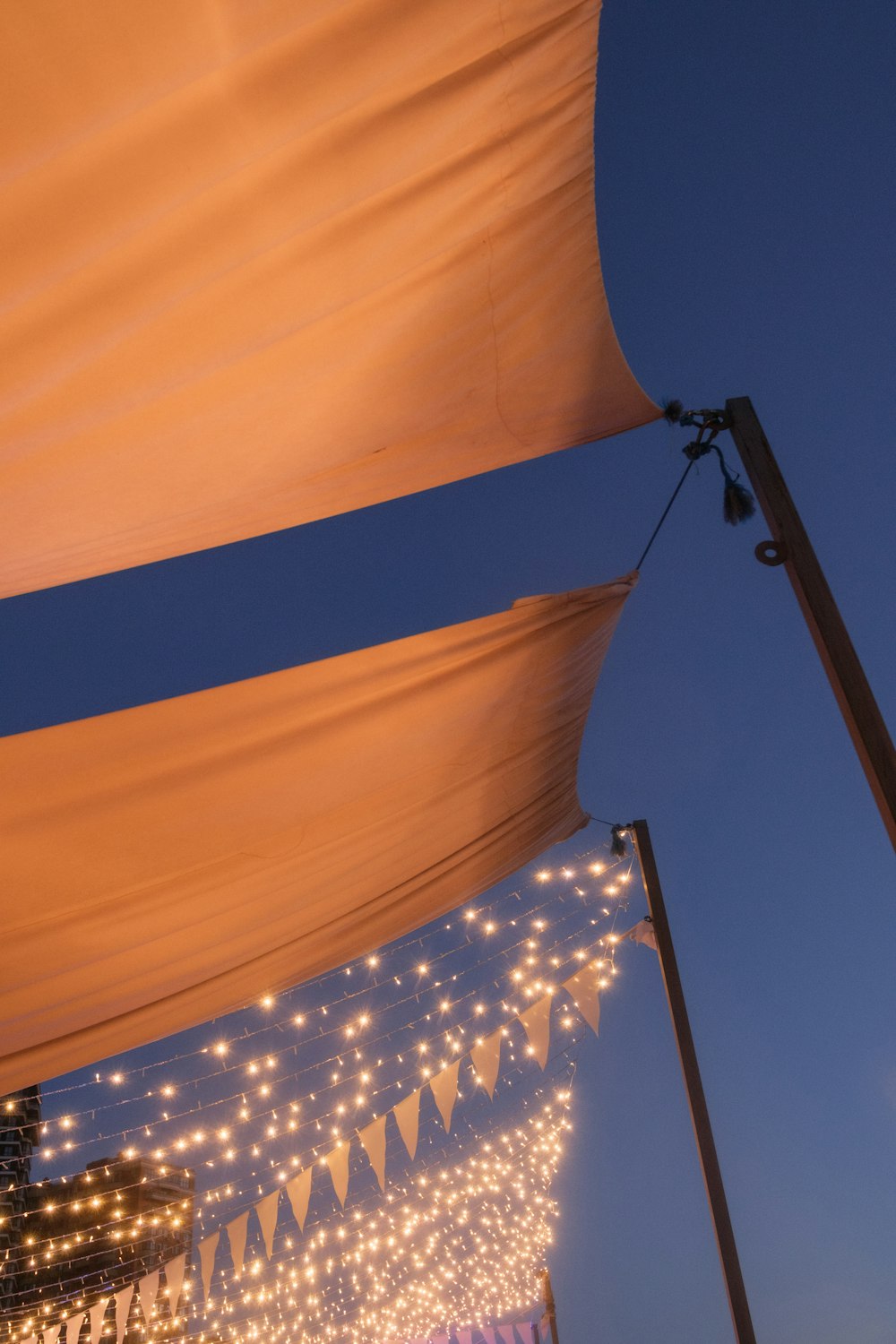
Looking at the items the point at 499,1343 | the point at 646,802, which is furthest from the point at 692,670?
the point at 499,1343

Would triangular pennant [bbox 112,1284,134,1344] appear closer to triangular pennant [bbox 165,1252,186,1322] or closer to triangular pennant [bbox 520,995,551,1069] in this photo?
triangular pennant [bbox 165,1252,186,1322]

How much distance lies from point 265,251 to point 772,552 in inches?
51.7

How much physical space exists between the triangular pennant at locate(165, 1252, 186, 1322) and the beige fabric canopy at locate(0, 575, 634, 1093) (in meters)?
2.85

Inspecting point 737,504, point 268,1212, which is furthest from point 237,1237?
point 737,504

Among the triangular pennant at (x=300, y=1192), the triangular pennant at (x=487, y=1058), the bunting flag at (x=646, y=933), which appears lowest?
the triangular pennant at (x=300, y=1192)

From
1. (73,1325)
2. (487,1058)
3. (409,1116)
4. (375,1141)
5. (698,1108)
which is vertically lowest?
(73,1325)

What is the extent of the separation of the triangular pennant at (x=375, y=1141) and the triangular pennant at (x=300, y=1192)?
1.37ft

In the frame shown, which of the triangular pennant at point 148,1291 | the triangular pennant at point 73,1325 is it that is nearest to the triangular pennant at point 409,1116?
the triangular pennant at point 148,1291

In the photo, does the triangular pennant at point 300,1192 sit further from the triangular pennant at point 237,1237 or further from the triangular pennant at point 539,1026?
the triangular pennant at point 539,1026

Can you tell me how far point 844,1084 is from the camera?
27.3 metres

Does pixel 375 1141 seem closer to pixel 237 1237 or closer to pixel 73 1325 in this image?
pixel 237 1237

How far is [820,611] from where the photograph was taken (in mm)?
A: 1863

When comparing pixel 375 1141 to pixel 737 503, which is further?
pixel 375 1141

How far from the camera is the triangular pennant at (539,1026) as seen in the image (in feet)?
14.0
